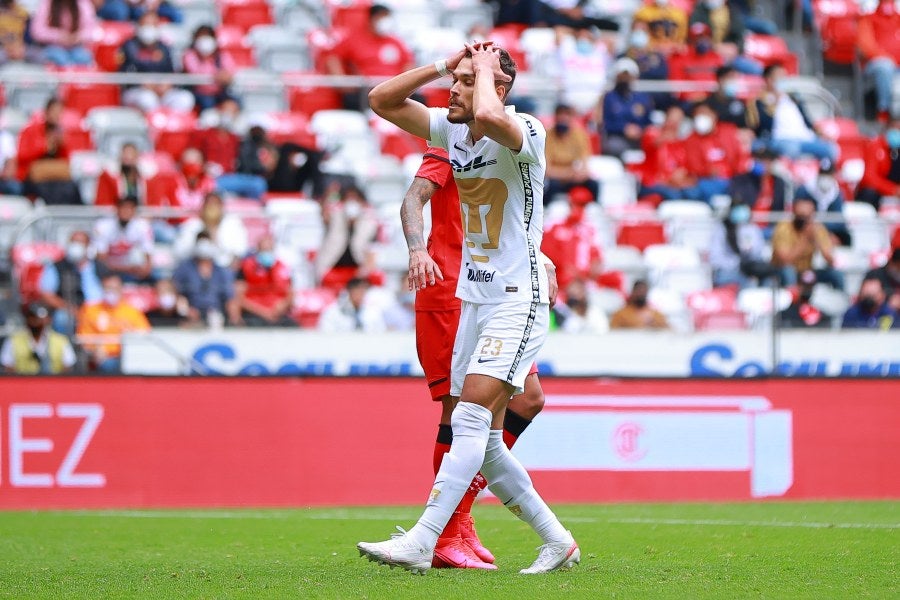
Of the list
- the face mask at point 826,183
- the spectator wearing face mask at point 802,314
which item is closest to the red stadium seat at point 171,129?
the spectator wearing face mask at point 802,314

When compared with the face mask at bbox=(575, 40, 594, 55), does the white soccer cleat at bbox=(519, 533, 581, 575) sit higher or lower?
lower

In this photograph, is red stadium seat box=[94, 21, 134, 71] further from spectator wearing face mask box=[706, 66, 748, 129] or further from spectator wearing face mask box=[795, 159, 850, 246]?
spectator wearing face mask box=[795, 159, 850, 246]

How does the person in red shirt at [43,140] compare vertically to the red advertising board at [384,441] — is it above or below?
above

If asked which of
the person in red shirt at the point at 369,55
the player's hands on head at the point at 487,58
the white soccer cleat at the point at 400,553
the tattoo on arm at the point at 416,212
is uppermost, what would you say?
the person in red shirt at the point at 369,55

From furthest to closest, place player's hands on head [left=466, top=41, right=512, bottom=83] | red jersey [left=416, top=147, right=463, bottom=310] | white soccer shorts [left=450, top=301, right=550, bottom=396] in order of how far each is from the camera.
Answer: red jersey [left=416, top=147, right=463, bottom=310], white soccer shorts [left=450, top=301, right=550, bottom=396], player's hands on head [left=466, top=41, right=512, bottom=83]

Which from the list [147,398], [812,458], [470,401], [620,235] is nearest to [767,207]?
[620,235]

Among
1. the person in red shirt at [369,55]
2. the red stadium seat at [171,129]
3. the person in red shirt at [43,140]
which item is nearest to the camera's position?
the person in red shirt at [43,140]

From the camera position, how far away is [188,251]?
14656mm

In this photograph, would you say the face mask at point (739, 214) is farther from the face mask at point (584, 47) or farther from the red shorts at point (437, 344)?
the red shorts at point (437, 344)

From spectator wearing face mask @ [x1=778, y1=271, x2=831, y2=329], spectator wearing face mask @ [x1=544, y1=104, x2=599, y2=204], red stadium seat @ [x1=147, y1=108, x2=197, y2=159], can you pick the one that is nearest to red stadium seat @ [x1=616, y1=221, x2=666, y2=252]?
spectator wearing face mask @ [x1=544, y1=104, x2=599, y2=204]

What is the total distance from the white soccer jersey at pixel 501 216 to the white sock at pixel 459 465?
1.76 feet

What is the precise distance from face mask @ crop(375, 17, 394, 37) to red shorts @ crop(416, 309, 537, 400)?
36.4ft

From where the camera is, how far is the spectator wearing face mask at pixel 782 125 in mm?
18266

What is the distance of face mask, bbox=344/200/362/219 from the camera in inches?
586
